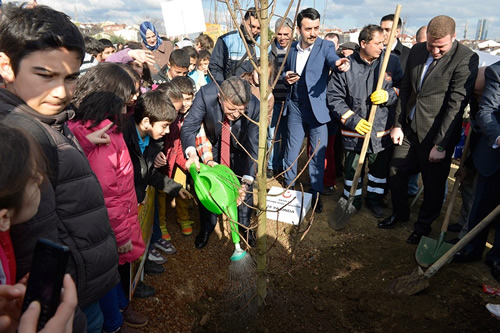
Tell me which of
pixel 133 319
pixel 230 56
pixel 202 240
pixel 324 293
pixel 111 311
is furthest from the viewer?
pixel 230 56

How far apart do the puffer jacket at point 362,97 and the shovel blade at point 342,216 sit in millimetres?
706

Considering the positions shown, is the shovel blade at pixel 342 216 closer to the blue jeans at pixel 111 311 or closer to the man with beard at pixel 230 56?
the man with beard at pixel 230 56

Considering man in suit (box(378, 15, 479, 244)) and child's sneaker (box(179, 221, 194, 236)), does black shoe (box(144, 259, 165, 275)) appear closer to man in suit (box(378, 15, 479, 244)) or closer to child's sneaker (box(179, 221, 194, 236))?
child's sneaker (box(179, 221, 194, 236))

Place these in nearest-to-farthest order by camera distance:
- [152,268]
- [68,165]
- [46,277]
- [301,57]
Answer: [46,277], [68,165], [152,268], [301,57]

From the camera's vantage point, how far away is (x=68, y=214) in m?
1.40

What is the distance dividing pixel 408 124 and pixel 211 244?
2527 mm

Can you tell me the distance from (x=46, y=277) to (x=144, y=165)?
1.73 m

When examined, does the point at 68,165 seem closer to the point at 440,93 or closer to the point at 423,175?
the point at 440,93

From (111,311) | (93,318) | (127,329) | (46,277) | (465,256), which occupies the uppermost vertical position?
(46,277)

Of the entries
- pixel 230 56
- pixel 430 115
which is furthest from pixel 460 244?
pixel 230 56

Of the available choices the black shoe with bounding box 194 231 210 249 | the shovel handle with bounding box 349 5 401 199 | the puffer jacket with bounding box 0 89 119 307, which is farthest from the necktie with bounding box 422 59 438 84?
the puffer jacket with bounding box 0 89 119 307

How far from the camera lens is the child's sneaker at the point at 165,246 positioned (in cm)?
330

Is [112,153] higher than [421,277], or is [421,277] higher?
[112,153]

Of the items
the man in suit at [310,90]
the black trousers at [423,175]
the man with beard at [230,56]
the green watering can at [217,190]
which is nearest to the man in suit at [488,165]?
the black trousers at [423,175]
